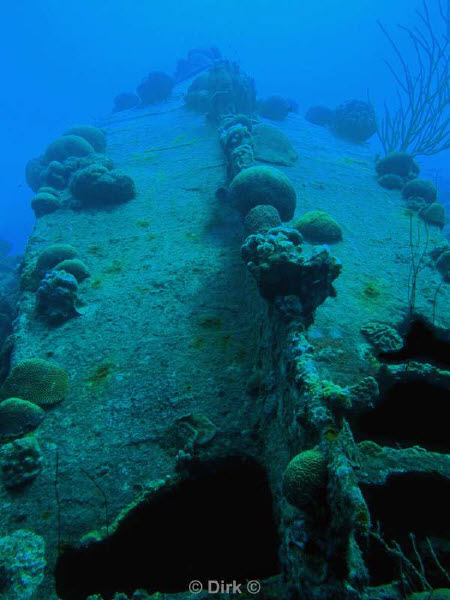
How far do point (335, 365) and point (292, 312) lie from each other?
116cm

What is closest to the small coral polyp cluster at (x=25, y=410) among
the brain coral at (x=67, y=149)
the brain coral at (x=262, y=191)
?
the brain coral at (x=262, y=191)

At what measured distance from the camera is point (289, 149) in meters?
11.4

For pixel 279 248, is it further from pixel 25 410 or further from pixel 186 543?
pixel 25 410

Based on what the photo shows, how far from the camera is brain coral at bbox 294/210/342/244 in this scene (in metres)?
6.75

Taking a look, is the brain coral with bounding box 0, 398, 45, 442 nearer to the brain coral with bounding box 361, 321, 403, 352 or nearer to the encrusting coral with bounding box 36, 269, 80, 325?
the encrusting coral with bounding box 36, 269, 80, 325

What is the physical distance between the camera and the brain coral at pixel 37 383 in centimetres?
384

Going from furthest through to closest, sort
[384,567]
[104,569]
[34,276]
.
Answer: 1. [34,276]
2. [104,569]
3. [384,567]

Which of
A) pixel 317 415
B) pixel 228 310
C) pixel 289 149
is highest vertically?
pixel 289 149

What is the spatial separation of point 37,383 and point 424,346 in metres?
4.16

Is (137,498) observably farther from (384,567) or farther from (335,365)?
(335,365)

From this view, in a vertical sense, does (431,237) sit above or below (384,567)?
above

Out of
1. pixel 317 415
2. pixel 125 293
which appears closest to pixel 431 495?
pixel 317 415

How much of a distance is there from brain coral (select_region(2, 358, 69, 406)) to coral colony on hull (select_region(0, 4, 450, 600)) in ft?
0.06

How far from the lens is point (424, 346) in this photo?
315cm
